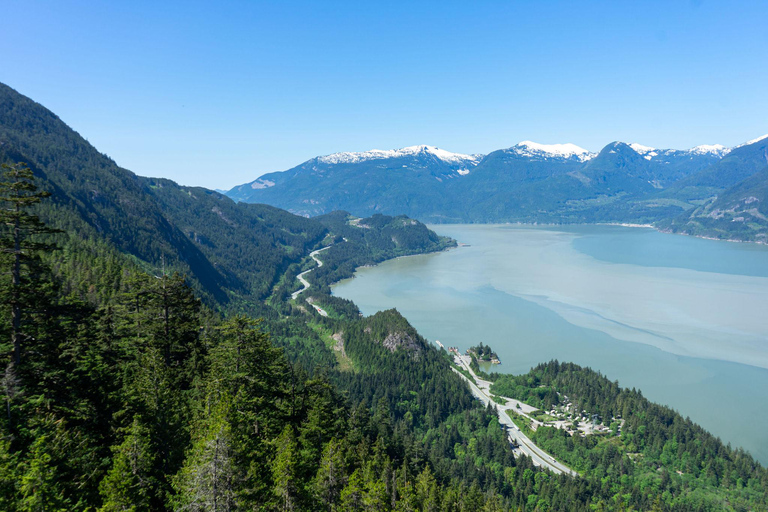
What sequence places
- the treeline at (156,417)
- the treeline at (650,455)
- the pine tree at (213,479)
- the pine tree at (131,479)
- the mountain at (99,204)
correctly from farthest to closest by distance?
the mountain at (99,204)
the treeline at (650,455)
the treeline at (156,417)
the pine tree at (213,479)
the pine tree at (131,479)

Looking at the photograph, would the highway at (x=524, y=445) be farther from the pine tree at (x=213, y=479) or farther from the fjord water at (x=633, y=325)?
the pine tree at (x=213, y=479)

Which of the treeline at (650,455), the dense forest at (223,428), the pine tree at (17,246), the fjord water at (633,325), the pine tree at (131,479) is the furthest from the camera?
the fjord water at (633,325)

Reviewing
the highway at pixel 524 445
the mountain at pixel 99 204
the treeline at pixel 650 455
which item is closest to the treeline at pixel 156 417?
the highway at pixel 524 445

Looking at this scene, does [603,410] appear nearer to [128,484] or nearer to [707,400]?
[707,400]

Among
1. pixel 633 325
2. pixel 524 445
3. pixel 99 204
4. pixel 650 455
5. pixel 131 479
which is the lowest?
pixel 524 445

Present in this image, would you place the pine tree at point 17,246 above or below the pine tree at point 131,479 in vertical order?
above

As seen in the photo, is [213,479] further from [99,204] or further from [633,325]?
[99,204]

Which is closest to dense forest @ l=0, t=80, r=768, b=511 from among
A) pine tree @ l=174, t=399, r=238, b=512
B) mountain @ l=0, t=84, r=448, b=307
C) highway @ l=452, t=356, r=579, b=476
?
pine tree @ l=174, t=399, r=238, b=512

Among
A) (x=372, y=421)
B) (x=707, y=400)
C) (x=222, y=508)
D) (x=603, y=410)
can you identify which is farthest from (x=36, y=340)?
(x=707, y=400)

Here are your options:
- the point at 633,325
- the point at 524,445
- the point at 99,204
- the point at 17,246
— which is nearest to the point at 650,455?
the point at 524,445
